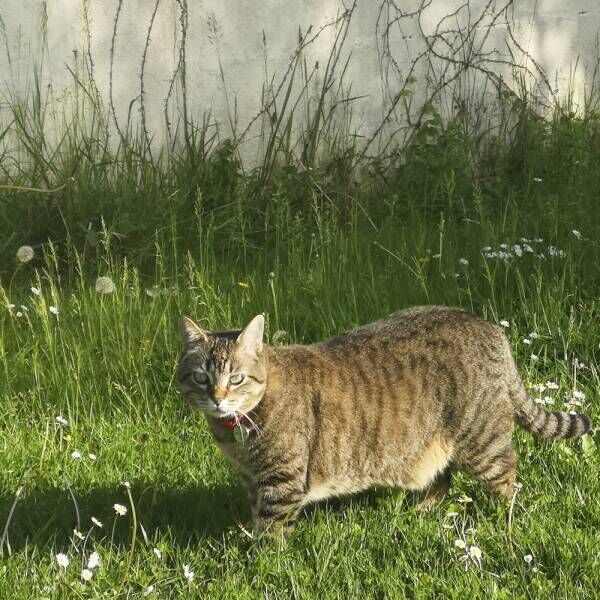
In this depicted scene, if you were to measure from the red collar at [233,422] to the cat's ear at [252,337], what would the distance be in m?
0.25

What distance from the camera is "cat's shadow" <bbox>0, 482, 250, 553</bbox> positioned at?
3.88 meters

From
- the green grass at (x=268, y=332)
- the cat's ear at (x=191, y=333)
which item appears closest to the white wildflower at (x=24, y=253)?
the green grass at (x=268, y=332)

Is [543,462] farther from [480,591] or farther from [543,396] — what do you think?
[480,591]

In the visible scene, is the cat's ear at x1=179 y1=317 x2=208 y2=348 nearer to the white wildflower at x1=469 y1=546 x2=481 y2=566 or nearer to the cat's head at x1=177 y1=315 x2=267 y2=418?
the cat's head at x1=177 y1=315 x2=267 y2=418

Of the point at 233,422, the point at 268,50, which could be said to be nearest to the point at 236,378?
the point at 233,422

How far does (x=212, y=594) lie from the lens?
3504mm

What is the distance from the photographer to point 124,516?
403cm

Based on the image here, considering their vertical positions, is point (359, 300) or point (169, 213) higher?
point (169, 213)

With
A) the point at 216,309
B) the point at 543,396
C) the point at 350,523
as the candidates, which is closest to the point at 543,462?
the point at 543,396

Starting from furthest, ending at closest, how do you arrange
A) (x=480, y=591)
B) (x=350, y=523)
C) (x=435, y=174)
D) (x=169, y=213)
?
1. (x=435, y=174)
2. (x=169, y=213)
3. (x=350, y=523)
4. (x=480, y=591)

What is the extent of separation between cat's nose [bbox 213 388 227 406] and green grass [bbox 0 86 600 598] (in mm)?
492

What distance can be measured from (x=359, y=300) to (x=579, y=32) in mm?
3570

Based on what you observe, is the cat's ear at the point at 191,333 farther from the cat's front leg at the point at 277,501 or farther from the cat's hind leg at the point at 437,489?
the cat's hind leg at the point at 437,489

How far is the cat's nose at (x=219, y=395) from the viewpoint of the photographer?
3.76 meters
